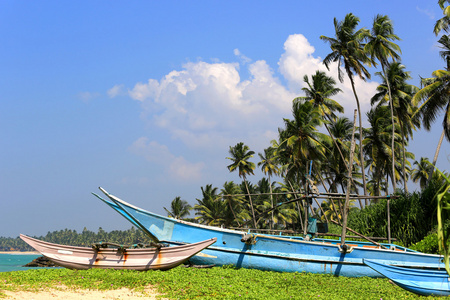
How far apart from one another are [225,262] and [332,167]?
25633 mm

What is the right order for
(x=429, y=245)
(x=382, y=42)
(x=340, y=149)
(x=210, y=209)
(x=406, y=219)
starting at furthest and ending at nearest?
(x=210, y=209) → (x=340, y=149) → (x=382, y=42) → (x=406, y=219) → (x=429, y=245)

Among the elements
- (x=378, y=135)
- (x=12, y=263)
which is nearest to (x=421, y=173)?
(x=378, y=135)

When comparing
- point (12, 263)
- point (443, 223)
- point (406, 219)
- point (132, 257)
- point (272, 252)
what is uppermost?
point (406, 219)

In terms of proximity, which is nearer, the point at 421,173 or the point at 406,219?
the point at 406,219

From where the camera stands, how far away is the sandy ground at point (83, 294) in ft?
→ 29.8

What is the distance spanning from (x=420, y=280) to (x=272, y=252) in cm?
542

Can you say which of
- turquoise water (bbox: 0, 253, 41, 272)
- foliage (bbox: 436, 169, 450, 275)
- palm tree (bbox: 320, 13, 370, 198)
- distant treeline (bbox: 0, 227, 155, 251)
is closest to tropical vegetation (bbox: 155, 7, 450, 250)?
palm tree (bbox: 320, 13, 370, 198)

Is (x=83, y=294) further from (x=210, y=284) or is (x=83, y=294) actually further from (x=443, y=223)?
(x=443, y=223)

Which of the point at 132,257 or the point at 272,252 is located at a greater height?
the point at 272,252

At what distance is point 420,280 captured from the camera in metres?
10.4

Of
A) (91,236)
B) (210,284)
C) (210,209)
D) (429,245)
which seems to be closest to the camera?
(210,284)

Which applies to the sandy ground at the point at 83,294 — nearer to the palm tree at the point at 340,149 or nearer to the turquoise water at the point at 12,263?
the palm tree at the point at 340,149

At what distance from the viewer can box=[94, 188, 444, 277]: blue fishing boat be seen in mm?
14453

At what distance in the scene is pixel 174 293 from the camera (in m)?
9.90
